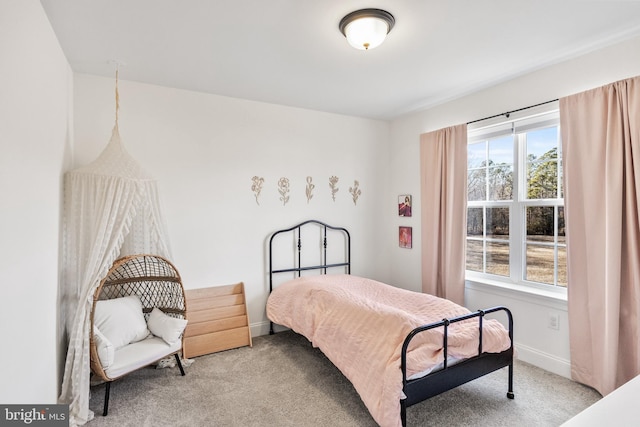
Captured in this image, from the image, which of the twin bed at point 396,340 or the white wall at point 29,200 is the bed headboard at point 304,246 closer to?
the twin bed at point 396,340

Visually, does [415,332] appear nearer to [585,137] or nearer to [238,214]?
[585,137]

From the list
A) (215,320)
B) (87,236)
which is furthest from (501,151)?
(87,236)

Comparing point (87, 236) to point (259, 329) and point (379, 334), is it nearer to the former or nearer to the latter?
point (259, 329)

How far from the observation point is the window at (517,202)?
2.96m

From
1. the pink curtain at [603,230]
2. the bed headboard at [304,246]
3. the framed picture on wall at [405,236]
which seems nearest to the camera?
the pink curtain at [603,230]

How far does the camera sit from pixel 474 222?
3641mm

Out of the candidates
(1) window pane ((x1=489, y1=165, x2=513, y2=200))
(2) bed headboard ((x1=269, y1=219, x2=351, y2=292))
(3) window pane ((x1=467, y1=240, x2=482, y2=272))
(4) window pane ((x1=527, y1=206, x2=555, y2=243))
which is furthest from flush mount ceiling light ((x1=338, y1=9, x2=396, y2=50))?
(3) window pane ((x1=467, y1=240, x2=482, y2=272))

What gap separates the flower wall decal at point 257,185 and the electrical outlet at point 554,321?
2.99 metres

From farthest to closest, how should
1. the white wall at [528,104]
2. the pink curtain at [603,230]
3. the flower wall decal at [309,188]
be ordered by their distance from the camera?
the flower wall decal at [309,188], the white wall at [528,104], the pink curtain at [603,230]

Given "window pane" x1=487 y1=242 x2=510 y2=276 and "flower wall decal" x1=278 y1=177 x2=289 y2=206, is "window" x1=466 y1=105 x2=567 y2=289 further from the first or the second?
"flower wall decal" x1=278 y1=177 x2=289 y2=206

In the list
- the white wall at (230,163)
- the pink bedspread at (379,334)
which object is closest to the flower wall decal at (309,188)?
the white wall at (230,163)

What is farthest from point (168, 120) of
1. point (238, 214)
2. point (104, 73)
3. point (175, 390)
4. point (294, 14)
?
point (175, 390)

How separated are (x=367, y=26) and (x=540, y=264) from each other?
2.56m

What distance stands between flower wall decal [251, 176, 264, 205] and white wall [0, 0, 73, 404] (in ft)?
5.81
